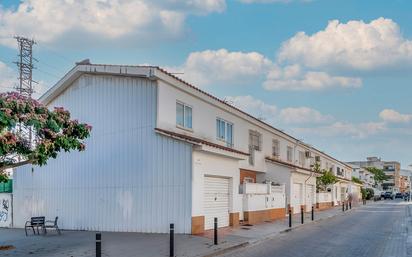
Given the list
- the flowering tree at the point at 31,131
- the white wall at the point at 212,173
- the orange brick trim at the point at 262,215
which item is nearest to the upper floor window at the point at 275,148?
the orange brick trim at the point at 262,215

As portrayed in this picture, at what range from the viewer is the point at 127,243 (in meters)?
17.1

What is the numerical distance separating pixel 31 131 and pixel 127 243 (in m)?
5.26

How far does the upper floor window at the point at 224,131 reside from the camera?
89.9 ft

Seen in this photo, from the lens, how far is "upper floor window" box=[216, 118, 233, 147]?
27.4 metres

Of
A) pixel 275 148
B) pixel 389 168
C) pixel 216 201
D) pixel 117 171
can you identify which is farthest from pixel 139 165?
pixel 389 168

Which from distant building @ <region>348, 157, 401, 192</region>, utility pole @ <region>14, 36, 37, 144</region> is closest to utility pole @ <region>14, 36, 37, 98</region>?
utility pole @ <region>14, 36, 37, 144</region>

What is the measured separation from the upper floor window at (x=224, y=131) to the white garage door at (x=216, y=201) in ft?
13.6

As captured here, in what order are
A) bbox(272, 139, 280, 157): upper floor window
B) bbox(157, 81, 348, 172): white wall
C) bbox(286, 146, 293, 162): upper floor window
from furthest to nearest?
1. bbox(286, 146, 293, 162): upper floor window
2. bbox(272, 139, 280, 157): upper floor window
3. bbox(157, 81, 348, 172): white wall

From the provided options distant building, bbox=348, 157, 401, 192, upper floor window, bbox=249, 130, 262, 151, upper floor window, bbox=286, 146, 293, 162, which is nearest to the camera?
upper floor window, bbox=249, 130, 262, 151

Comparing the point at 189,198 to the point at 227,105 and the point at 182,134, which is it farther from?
the point at 227,105

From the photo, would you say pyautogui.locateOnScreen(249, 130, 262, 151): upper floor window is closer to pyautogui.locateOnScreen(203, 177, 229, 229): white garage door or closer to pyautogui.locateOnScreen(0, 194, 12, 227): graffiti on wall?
pyautogui.locateOnScreen(203, 177, 229, 229): white garage door

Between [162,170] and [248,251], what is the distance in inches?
233

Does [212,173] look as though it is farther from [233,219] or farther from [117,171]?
[117,171]

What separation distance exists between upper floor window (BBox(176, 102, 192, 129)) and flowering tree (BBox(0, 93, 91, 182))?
798 centimetres
